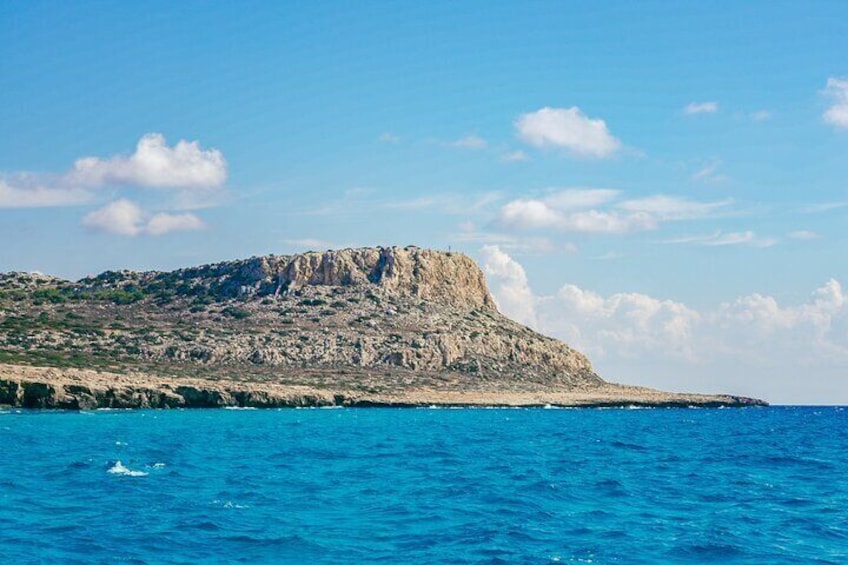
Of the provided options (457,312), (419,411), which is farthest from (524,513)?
(457,312)

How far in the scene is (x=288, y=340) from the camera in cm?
12862

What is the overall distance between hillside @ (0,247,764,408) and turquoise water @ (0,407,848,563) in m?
37.9

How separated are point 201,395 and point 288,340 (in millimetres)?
35044

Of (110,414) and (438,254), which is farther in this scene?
(438,254)

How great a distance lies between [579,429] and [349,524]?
171 feet

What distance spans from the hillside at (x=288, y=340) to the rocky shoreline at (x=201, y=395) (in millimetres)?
157

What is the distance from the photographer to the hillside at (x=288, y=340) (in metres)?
98.9

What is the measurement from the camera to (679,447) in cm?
5931

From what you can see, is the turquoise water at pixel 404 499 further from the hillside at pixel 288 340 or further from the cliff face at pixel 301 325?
the cliff face at pixel 301 325

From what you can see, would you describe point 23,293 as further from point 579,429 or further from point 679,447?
point 679,447

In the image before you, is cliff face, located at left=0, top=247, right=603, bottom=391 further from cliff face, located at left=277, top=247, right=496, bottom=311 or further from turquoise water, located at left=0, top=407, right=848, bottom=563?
turquoise water, located at left=0, top=407, right=848, bottom=563

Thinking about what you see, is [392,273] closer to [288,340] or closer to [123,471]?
[288,340]

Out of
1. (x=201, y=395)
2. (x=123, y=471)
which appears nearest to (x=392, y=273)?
(x=201, y=395)

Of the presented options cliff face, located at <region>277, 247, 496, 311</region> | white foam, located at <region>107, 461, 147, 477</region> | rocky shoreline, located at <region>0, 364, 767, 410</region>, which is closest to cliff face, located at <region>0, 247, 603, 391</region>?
cliff face, located at <region>277, 247, 496, 311</region>
